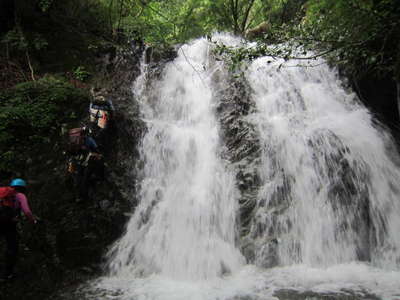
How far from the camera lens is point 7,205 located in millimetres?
4660

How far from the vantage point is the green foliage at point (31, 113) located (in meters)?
6.46

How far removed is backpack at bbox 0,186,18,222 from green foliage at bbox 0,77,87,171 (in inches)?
71.3

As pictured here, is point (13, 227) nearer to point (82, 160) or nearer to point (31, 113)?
point (82, 160)

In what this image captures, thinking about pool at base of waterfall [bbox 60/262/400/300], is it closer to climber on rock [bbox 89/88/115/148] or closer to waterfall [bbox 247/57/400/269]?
waterfall [bbox 247/57/400/269]

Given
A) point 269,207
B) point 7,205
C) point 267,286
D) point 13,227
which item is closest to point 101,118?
point 7,205

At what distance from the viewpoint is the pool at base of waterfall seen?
4.20 meters

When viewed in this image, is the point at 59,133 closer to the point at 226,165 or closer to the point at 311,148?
the point at 226,165

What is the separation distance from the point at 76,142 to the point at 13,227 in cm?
207

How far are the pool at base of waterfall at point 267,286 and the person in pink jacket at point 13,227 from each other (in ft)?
3.56

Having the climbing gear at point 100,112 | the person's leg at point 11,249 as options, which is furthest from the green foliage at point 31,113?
the person's leg at point 11,249

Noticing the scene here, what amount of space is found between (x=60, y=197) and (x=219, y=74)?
6.38 metres

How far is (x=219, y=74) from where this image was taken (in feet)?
32.5

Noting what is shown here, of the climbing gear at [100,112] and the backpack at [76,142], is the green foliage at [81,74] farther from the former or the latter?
the backpack at [76,142]

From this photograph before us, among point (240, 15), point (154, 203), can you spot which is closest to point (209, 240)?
point (154, 203)
